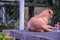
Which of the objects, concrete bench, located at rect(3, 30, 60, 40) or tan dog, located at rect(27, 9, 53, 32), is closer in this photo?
concrete bench, located at rect(3, 30, 60, 40)

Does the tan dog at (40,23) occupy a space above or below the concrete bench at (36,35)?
above

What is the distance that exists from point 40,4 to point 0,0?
2023 millimetres

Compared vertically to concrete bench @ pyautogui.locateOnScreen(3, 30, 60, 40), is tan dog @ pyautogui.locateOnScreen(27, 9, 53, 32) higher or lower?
higher

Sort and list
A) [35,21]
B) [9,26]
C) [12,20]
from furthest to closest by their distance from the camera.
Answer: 1. [12,20]
2. [9,26]
3. [35,21]

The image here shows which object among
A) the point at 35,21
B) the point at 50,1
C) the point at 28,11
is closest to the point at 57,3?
the point at 50,1

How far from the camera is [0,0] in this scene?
12586 mm

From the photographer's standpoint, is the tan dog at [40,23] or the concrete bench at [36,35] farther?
the tan dog at [40,23]

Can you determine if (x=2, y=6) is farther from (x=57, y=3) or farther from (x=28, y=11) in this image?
(x=57, y=3)

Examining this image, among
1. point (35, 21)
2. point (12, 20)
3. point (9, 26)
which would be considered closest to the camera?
point (35, 21)

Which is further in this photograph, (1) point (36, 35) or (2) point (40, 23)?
(2) point (40, 23)

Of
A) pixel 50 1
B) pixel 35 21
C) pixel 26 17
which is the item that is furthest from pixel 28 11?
pixel 35 21

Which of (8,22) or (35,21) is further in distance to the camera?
(8,22)

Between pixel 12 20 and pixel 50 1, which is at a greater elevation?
pixel 50 1

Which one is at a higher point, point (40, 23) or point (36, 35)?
point (40, 23)
